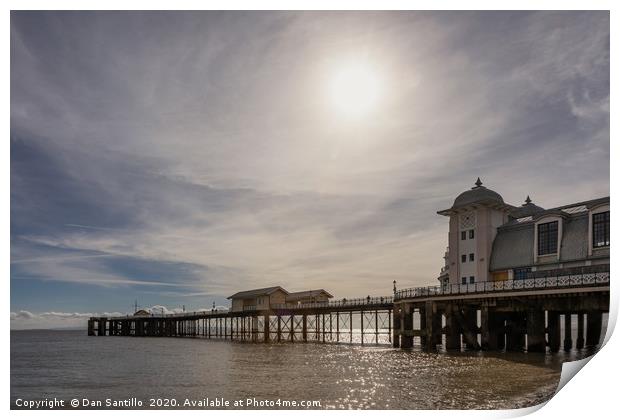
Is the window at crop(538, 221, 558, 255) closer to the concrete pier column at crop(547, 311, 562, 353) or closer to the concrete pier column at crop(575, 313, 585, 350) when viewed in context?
the concrete pier column at crop(547, 311, 562, 353)

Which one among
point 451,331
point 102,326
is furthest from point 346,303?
point 102,326

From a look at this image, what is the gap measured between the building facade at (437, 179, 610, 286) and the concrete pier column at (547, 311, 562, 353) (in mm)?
4968

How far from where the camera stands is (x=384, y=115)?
17750 millimetres

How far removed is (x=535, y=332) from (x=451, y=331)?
4967 mm

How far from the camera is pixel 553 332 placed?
34.0m

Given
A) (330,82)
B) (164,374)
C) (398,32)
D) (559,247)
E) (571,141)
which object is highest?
(398,32)

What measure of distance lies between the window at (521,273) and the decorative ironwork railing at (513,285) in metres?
0.94

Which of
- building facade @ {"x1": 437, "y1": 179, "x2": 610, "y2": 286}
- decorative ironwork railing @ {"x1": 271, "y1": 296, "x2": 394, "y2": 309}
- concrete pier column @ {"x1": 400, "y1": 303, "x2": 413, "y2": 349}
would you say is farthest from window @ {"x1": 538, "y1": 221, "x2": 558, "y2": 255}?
decorative ironwork railing @ {"x1": 271, "y1": 296, "x2": 394, "y2": 309}

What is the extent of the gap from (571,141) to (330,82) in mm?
7371

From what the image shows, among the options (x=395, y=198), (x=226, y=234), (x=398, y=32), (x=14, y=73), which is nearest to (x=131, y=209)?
(x=226, y=234)

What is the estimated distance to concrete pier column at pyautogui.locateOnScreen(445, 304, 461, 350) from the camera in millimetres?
33188

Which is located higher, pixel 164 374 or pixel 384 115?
pixel 384 115

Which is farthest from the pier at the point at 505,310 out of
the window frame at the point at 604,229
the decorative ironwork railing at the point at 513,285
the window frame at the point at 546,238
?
the window frame at the point at 546,238
